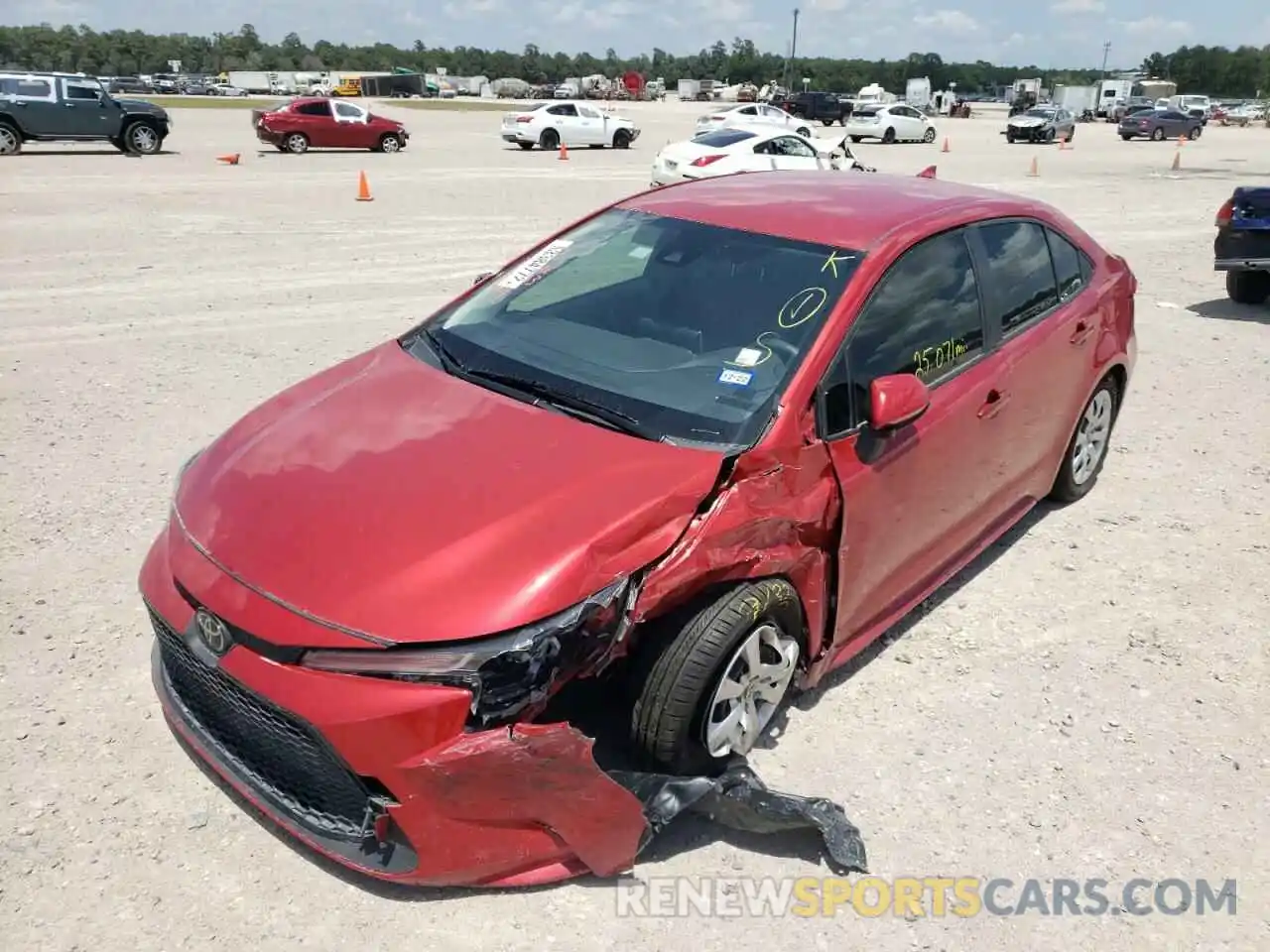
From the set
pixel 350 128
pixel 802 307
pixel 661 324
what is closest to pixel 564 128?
pixel 350 128

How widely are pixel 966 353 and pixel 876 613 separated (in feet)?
3.55

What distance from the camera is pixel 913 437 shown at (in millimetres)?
3512

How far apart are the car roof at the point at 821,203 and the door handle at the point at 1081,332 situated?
0.60 m

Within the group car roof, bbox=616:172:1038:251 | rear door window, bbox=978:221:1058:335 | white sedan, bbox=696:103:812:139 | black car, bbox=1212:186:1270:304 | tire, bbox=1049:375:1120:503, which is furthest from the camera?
white sedan, bbox=696:103:812:139

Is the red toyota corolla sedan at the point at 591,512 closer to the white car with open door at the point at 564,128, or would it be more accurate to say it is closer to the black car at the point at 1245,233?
the black car at the point at 1245,233

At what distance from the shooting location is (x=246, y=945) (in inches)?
103

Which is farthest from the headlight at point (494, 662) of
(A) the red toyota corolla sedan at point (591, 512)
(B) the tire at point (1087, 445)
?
(B) the tire at point (1087, 445)

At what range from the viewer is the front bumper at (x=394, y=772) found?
2.45 m

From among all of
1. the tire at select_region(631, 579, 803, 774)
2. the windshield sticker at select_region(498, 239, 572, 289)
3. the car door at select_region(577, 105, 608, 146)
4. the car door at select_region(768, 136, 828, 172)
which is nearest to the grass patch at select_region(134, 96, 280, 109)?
the car door at select_region(577, 105, 608, 146)

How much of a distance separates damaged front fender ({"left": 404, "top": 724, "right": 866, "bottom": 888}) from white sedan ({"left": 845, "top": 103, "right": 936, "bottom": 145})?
39228mm

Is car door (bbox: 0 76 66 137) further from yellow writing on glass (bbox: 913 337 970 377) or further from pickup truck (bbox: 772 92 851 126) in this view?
pickup truck (bbox: 772 92 851 126)

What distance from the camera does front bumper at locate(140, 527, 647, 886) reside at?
245cm

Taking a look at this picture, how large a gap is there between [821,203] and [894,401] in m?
1.14

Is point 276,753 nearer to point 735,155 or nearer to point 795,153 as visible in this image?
point 735,155
